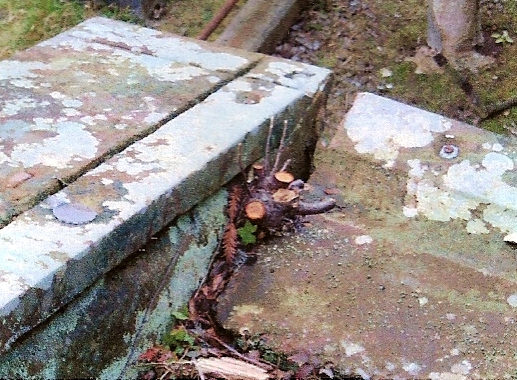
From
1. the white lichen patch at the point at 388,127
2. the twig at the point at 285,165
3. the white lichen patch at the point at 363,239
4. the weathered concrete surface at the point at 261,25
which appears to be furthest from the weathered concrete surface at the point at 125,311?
the weathered concrete surface at the point at 261,25

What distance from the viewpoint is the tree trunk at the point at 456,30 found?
429 cm

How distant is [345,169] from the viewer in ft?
8.20

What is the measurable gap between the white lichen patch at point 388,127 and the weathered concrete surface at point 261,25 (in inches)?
78.0

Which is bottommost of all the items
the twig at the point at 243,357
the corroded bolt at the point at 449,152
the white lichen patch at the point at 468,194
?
the twig at the point at 243,357

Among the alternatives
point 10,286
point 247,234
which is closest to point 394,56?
point 247,234

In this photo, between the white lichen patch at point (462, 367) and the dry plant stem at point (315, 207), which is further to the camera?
the dry plant stem at point (315, 207)

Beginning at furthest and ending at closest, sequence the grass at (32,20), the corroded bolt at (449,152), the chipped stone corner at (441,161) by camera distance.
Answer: the grass at (32,20) < the corroded bolt at (449,152) < the chipped stone corner at (441,161)

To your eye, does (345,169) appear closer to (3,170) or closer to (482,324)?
(482,324)

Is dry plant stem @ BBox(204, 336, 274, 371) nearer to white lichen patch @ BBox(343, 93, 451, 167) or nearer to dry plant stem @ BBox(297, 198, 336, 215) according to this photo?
dry plant stem @ BBox(297, 198, 336, 215)

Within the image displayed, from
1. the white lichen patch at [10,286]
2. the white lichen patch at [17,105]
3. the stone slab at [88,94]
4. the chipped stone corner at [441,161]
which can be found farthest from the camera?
the chipped stone corner at [441,161]

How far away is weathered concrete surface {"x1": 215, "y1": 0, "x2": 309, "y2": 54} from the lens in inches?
178

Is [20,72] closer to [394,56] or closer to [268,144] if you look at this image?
[268,144]

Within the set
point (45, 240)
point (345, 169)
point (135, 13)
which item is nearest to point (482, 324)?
Result: point (345, 169)

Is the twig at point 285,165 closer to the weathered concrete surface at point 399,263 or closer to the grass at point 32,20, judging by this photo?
the weathered concrete surface at point 399,263
